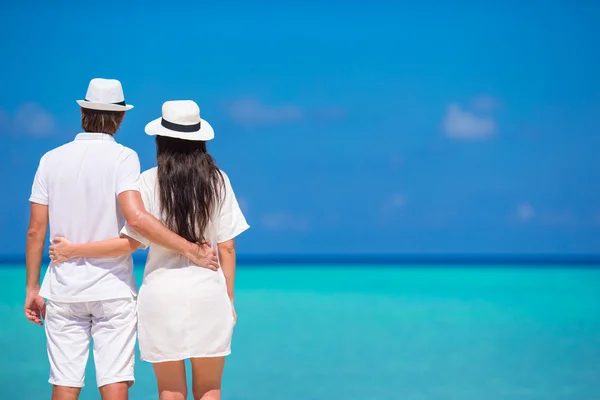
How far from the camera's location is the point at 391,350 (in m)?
6.10

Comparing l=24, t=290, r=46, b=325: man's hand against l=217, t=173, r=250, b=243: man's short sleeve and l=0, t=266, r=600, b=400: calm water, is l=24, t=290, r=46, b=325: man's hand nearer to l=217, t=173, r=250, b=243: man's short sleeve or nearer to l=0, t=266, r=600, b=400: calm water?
l=217, t=173, r=250, b=243: man's short sleeve

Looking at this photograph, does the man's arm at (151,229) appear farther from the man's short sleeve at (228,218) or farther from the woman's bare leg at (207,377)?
the woman's bare leg at (207,377)

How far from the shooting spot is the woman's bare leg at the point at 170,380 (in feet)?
8.62

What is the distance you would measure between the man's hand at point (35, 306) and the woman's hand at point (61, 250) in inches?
5.4

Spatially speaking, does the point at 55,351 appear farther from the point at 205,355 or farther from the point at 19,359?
the point at 19,359

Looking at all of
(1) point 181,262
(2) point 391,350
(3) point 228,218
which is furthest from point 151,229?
(2) point 391,350

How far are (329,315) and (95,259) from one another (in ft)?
20.8

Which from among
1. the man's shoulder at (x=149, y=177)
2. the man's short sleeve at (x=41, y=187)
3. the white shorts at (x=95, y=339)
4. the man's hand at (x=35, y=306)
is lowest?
the white shorts at (x=95, y=339)

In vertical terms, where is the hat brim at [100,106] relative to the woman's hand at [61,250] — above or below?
above

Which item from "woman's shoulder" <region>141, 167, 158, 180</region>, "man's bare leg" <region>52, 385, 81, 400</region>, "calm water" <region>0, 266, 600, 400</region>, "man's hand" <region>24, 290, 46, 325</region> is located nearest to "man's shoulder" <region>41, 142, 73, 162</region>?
"woman's shoulder" <region>141, 167, 158, 180</region>

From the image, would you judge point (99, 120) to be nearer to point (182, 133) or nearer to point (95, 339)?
point (182, 133)

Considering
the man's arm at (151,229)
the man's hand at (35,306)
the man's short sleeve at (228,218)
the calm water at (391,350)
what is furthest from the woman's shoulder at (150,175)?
the calm water at (391,350)

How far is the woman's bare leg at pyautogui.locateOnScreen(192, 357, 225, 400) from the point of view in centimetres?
265

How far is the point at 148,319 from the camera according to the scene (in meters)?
2.59
